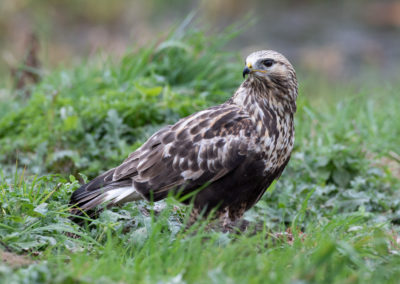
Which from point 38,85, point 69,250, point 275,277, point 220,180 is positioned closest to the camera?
point 275,277

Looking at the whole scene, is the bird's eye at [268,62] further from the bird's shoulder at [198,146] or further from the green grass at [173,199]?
the green grass at [173,199]

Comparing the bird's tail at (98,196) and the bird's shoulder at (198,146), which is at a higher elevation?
the bird's shoulder at (198,146)

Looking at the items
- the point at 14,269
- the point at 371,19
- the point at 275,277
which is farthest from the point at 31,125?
the point at 371,19

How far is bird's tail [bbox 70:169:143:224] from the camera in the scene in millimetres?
4391

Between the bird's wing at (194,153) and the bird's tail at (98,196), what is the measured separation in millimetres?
59

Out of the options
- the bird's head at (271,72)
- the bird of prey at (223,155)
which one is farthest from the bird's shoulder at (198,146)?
the bird's head at (271,72)

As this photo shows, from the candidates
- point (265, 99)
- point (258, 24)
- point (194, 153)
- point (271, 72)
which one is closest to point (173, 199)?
point (194, 153)

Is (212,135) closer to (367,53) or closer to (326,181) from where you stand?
(326,181)

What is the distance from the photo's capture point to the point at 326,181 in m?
5.92

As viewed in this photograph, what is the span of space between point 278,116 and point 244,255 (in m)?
1.16

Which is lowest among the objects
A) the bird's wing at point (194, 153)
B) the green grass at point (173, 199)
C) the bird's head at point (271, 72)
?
the green grass at point (173, 199)

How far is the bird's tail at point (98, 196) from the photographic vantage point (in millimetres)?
4391

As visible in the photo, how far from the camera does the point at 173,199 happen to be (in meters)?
4.03

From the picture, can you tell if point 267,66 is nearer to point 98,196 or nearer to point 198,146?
point 198,146
